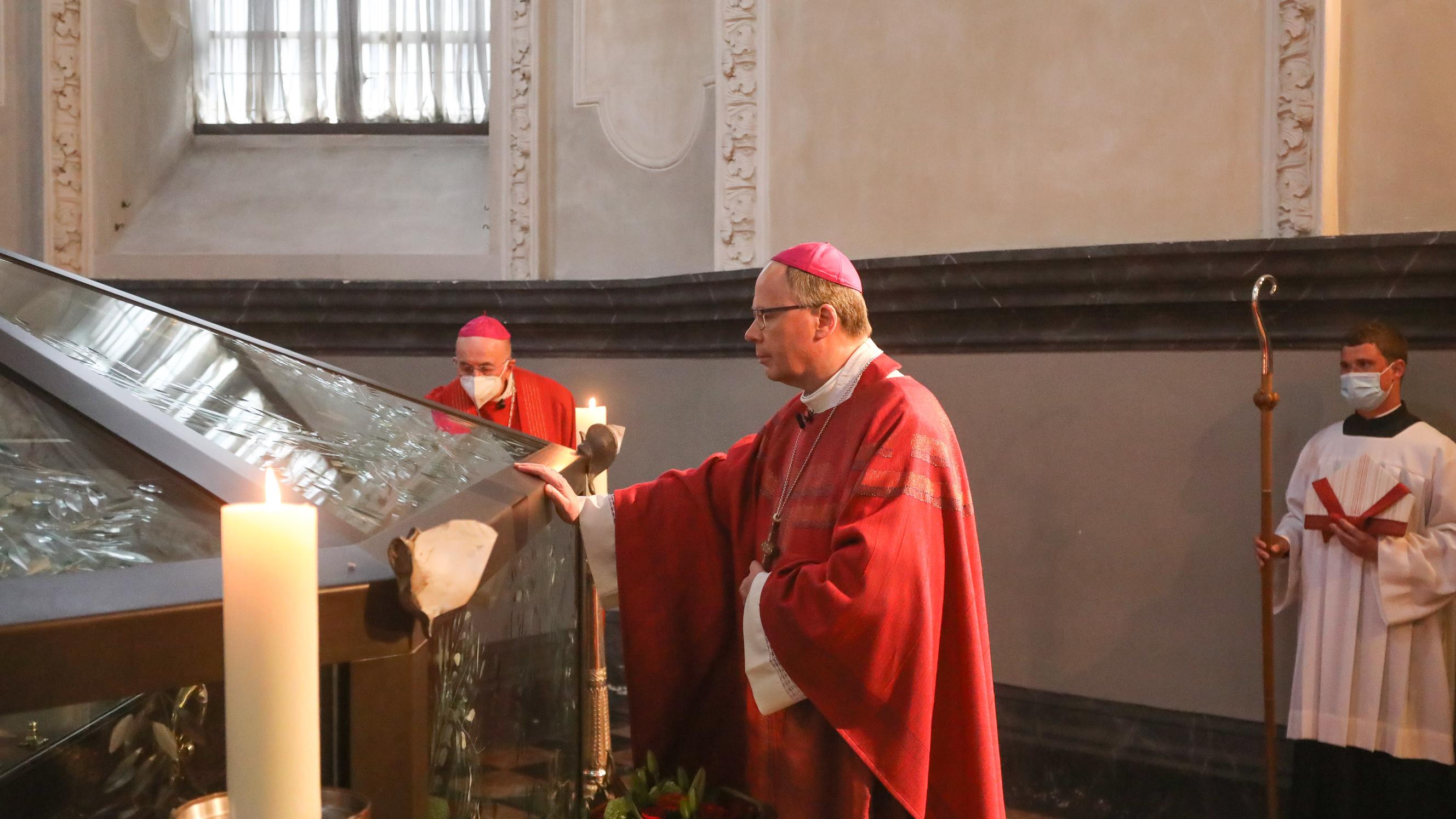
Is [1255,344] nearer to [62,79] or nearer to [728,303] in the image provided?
[728,303]

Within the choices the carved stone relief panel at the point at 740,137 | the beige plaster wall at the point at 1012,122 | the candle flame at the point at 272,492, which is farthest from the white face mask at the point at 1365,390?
the candle flame at the point at 272,492

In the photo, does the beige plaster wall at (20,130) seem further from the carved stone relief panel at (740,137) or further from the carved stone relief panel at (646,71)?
the carved stone relief panel at (740,137)

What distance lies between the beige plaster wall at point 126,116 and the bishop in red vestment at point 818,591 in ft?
16.6

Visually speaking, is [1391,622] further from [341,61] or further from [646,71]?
[341,61]

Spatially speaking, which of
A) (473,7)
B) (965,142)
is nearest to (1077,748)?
(965,142)

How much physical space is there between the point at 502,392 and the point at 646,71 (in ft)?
6.55

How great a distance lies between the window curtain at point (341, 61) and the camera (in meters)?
6.71

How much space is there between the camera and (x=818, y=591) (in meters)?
2.02

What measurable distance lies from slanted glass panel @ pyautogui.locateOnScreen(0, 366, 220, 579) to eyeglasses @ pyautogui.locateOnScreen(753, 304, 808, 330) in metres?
1.40

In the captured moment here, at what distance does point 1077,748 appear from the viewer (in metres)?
3.96

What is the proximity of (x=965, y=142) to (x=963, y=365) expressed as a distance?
826mm

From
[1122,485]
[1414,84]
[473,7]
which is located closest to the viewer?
[1414,84]

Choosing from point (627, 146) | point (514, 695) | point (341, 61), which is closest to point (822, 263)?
point (514, 695)

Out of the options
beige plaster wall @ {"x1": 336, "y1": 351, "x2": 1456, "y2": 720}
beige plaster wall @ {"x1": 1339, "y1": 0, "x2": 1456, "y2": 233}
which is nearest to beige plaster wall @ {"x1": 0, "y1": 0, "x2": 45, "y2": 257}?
beige plaster wall @ {"x1": 336, "y1": 351, "x2": 1456, "y2": 720}
